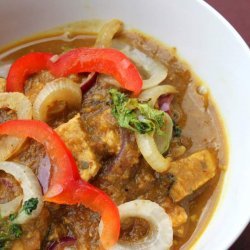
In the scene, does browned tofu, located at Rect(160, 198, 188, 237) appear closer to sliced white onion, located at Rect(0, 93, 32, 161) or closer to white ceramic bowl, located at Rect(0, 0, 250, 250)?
white ceramic bowl, located at Rect(0, 0, 250, 250)

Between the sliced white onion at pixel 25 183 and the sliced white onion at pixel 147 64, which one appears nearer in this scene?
the sliced white onion at pixel 25 183

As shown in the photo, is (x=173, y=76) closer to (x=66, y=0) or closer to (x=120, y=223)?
(x=66, y=0)

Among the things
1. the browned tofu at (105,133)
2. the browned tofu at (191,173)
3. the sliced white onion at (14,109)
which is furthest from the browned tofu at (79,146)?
the browned tofu at (191,173)

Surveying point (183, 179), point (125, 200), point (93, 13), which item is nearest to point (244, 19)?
point (93, 13)

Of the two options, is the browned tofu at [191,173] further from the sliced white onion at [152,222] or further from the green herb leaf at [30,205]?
the green herb leaf at [30,205]

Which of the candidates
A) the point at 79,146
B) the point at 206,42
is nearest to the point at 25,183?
the point at 79,146

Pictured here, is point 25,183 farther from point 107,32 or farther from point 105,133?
point 107,32
